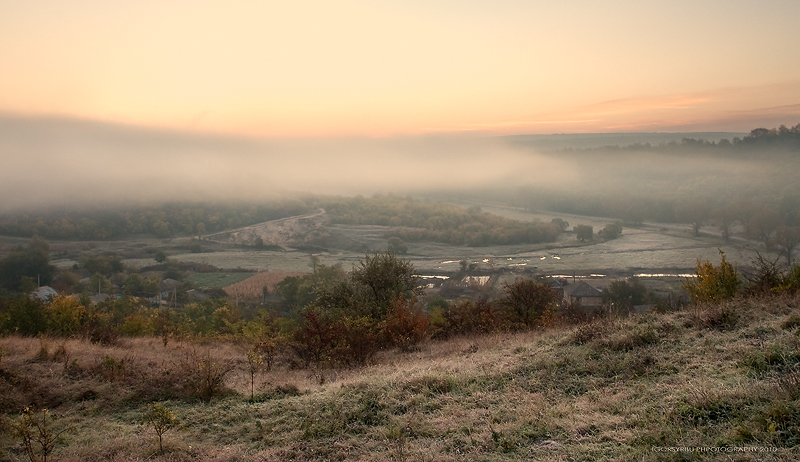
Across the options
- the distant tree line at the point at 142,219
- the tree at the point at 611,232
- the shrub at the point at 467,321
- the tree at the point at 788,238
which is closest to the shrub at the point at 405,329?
the shrub at the point at 467,321

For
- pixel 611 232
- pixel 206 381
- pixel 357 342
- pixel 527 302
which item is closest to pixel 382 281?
pixel 527 302

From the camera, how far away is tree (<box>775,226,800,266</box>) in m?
39.6

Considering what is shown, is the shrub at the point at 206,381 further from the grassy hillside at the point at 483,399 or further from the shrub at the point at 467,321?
the shrub at the point at 467,321

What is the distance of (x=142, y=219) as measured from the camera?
244 ft

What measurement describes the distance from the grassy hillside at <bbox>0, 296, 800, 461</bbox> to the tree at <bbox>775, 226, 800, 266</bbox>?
38.0 meters

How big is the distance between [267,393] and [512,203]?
8704 centimetres

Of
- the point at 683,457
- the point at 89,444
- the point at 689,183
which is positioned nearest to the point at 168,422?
the point at 89,444

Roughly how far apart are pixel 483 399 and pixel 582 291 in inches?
1023

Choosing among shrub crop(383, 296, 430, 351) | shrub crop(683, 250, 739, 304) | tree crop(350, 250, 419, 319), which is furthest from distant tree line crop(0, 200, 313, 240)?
shrub crop(683, 250, 739, 304)

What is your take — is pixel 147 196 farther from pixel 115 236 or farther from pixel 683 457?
pixel 683 457

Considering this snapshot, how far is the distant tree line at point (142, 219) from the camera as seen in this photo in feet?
219

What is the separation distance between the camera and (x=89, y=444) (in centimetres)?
686

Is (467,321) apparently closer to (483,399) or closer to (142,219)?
(483,399)

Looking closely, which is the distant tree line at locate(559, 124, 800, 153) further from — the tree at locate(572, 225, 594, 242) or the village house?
the village house
